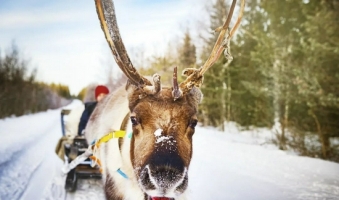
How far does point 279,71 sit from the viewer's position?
10.5 feet

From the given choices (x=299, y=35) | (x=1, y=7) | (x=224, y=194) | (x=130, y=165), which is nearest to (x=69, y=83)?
(x=1, y=7)

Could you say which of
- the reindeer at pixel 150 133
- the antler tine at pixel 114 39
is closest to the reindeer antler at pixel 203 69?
the reindeer at pixel 150 133

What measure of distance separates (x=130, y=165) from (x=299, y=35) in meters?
2.35

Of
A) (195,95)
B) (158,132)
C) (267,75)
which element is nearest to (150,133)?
(158,132)

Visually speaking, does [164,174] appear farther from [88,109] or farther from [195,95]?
[88,109]

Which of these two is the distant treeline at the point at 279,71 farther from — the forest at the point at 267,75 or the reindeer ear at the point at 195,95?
the reindeer ear at the point at 195,95

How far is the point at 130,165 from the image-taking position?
1474mm

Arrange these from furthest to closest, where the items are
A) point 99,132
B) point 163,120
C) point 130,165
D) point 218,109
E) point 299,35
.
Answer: point 218,109
point 299,35
point 99,132
point 130,165
point 163,120

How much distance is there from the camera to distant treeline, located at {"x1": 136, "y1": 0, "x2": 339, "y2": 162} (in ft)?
8.95

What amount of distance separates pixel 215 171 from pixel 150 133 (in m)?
1.71

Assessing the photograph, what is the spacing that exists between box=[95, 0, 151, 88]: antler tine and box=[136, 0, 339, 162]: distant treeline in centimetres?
111

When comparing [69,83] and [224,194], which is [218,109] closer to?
[224,194]

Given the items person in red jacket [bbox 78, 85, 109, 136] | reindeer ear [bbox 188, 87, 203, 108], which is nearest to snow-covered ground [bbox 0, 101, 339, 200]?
person in red jacket [bbox 78, 85, 109, 136]

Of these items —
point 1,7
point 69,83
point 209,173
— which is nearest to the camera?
point 1,7
